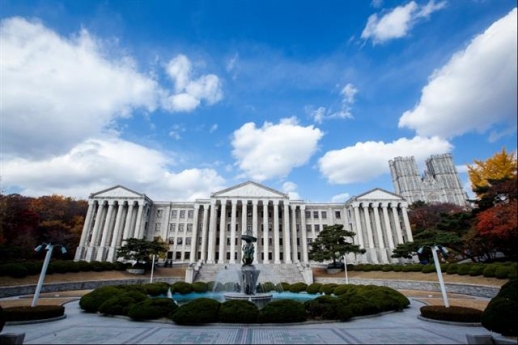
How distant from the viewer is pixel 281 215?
60844mm

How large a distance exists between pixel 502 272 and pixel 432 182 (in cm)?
10545

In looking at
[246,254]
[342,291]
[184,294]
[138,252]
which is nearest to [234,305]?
[246,254]

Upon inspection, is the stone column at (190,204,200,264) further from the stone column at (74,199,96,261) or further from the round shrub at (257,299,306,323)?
the round shrub at (257,299,306,323)

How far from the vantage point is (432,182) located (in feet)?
364

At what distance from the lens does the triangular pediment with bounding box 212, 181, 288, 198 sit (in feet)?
180

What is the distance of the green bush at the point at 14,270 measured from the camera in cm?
2319

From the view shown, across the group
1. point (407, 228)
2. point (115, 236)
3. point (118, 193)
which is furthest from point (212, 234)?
point (407, 228)

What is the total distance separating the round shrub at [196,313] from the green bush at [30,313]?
588 centimetres

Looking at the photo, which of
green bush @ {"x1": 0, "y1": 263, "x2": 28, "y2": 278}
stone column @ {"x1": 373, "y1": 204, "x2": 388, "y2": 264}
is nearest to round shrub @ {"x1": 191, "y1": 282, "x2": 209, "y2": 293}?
green bush @ {"x1": 0, "y1": 263, "x2": 28, "y2": 278}

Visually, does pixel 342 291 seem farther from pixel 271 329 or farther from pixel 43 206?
pixel 43 206

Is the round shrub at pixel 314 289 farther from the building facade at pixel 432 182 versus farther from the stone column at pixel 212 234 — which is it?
the building facade at pixel 432 182

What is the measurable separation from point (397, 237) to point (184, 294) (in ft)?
162

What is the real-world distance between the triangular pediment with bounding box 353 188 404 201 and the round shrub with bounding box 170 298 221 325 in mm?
53042

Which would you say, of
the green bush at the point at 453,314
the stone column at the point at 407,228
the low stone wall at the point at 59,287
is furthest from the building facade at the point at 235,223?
the green bush at the point at 453,314
